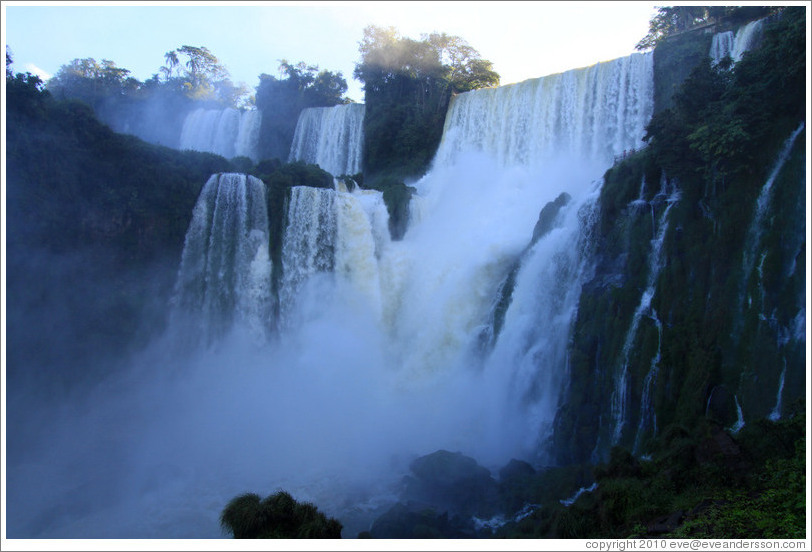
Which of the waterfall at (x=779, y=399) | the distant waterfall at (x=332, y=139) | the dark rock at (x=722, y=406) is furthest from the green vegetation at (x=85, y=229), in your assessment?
the waterfall at (x=779, y=399)

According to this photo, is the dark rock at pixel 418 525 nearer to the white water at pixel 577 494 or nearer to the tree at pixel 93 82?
the white water at pixel 577 494

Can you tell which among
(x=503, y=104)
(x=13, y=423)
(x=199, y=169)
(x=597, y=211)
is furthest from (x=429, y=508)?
(x=503, y=104)

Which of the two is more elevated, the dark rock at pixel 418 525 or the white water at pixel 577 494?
the white water at pixel 577 494

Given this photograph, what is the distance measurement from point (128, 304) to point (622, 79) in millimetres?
20725

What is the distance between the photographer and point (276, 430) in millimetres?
17203

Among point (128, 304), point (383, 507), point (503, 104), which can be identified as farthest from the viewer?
point (503, 104)

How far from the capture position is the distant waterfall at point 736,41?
57.4 ft

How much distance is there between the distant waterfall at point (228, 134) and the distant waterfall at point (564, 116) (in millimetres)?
14316

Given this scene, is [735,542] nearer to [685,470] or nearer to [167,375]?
[685,470]

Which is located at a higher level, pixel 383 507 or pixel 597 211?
pixel 597 211

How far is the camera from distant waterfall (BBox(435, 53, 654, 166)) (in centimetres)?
2153

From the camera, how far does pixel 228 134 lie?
35906 mm

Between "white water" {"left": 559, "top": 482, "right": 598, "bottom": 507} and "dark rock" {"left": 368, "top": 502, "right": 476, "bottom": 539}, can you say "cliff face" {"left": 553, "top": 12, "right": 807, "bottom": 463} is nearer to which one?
"white water" {"left": 559, "top": 482, "right": 598, "bottom": 507}

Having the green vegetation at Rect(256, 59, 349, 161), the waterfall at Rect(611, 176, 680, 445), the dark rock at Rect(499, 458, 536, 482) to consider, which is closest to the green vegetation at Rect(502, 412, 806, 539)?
the waterfall at Rect(611, 176, 680, 445)
